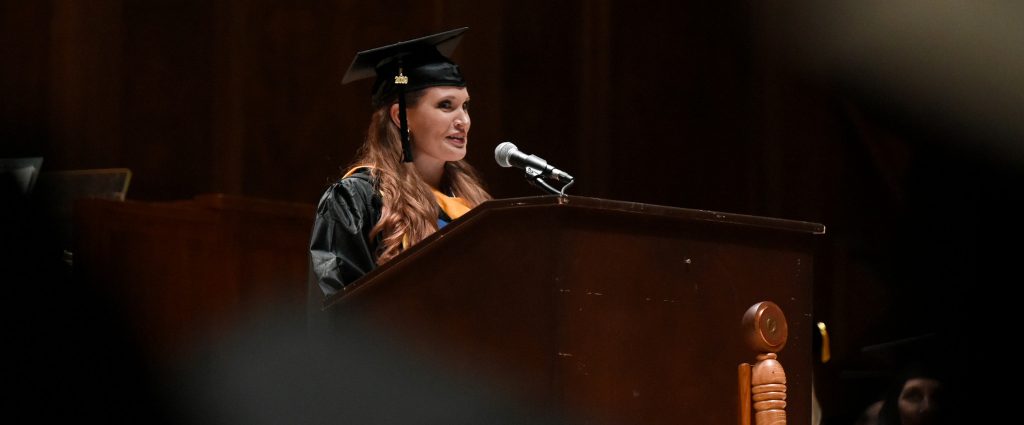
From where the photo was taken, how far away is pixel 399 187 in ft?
→ 8.30

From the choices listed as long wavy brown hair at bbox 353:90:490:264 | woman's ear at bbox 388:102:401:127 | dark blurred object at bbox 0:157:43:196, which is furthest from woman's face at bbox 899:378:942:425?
dark blurred object at bbox 0:157:43:196

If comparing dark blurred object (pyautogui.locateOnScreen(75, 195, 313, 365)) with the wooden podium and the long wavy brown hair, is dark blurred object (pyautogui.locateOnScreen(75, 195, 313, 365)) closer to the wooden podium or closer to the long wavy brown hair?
the long wavy brown hair

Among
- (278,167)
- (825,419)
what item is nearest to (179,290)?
(278,167)

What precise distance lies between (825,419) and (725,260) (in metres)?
1.74

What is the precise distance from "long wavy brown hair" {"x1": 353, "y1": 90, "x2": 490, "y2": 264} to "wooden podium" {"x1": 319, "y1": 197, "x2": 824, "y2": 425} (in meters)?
0.46

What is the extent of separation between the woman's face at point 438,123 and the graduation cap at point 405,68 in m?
0.03

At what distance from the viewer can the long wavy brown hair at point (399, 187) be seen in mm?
2426

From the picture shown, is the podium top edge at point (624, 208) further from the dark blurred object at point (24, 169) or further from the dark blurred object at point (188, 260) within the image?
the dark blurred object at point (24, 169)

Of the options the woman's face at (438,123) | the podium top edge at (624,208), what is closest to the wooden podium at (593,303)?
the podium top edge at (624,208)

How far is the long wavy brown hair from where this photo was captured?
2426 mm

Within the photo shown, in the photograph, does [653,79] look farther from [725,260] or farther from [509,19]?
[725,260]

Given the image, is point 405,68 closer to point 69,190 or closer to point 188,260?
point 188,260

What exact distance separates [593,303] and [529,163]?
1.70 ft

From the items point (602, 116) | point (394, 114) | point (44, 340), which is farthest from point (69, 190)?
point (44, 340)
